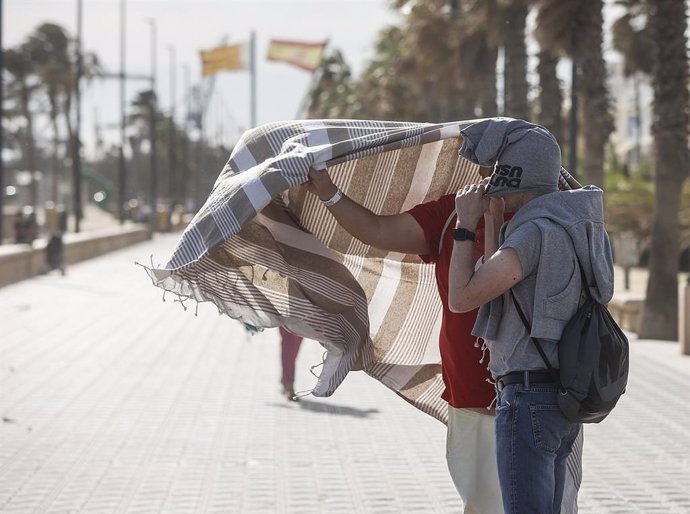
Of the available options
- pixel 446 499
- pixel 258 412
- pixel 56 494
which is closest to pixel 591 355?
pixel 446 499

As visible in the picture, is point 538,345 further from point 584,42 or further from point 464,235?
point 584,42

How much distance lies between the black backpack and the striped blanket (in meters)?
0.86

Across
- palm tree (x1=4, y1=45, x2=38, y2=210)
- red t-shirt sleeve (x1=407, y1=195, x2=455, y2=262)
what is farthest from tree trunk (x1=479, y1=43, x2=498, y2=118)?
palm tree (x1=4, y1=45, x2=38, y2=210)

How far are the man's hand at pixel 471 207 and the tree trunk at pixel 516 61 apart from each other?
2099 cm

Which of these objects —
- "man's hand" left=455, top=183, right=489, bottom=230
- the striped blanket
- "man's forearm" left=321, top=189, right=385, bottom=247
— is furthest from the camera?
"man's forearm" left=321, top=189, right=385, bottom=247

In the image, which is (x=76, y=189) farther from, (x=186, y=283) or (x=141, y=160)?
(x=141, y=160)

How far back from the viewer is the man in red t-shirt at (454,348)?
468 cm

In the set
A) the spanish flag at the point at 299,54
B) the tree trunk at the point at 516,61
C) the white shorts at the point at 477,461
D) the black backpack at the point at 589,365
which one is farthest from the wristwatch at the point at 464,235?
the spanish flag at the point at 299,54

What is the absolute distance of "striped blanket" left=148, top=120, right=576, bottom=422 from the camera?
459cm

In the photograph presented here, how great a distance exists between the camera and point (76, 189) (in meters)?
50.7

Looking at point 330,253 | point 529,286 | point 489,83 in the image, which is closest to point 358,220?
point 330,253

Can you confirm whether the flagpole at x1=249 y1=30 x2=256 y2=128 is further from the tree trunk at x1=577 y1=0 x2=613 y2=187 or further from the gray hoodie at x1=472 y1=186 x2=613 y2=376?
the gray hoodie at x1=472 y1=186 x2=613 y2=376

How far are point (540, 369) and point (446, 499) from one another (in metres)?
3.64

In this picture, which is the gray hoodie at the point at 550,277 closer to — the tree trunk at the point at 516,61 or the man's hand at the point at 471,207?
the man's hand at the point at 471,207
